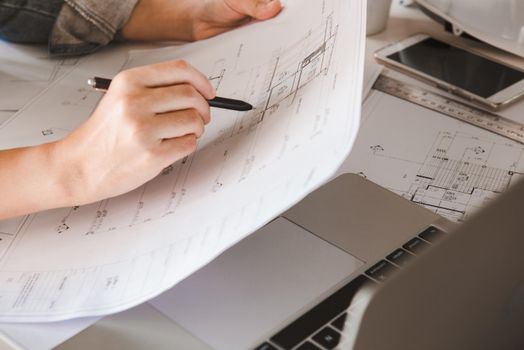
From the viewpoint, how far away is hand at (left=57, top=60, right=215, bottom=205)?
2.20ft

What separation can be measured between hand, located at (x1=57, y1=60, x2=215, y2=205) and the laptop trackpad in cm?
10

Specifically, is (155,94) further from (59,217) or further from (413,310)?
(413,310)

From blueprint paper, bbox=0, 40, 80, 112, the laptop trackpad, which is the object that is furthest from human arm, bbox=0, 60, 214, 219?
blueprint paper, bbox=0, 40, 80, 112

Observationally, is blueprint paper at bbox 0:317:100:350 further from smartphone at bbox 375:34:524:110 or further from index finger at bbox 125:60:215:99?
smartphone at bbox 375:34:524:110

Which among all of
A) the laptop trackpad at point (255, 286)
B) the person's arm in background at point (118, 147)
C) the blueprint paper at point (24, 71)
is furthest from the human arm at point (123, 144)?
the blueprint paper at point (24, 71)

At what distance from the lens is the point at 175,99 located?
2.24ft

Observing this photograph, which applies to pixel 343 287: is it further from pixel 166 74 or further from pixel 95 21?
pixel 95 21

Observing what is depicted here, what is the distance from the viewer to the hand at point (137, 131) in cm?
67

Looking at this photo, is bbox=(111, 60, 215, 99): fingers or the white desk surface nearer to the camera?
bbox=(111, 60, 215, 99): fingers

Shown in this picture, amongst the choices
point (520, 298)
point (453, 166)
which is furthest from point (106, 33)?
point (520, 298)

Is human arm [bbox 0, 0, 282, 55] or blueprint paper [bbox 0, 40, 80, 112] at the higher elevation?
human arm [bbox 0, 0, 282, 55]

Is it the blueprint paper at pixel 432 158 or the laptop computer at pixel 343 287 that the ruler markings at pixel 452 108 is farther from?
the laptop computer at pixel 343 287

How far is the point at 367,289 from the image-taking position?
40cm

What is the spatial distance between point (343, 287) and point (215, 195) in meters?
0.13
